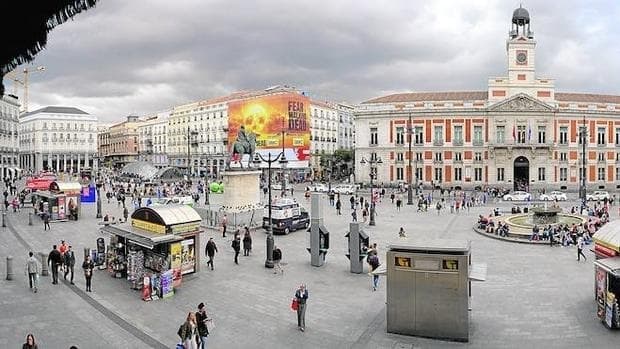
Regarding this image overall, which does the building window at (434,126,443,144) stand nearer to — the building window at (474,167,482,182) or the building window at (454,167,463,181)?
the building window at (454,167,463,181)

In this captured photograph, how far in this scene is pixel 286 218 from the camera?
2844cm

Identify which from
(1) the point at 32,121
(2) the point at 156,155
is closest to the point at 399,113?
(2) the point at 156,155

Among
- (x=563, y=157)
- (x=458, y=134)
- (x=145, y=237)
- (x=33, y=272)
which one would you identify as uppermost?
(x=458, y=134)

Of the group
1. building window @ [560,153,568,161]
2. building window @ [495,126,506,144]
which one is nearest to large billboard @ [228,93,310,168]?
building window @ [495,126,506,144]

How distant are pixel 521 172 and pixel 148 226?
60148 millimetres

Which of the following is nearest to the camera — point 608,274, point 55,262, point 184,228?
point 608,274

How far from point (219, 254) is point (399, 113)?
1998 inches

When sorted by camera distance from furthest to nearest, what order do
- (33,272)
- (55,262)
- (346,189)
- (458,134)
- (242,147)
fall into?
(458,134) → (346,189) → (242,147) → (55,262) → (33,272)

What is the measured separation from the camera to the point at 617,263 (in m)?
12.8

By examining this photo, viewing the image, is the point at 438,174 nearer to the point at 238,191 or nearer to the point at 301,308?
the point at 238,191

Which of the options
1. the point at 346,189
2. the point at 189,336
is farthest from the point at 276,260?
the point at 346,189

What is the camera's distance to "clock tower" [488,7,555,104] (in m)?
67.1

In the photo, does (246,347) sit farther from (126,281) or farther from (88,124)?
(88,124)

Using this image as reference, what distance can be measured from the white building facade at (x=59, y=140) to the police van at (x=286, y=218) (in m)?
110
